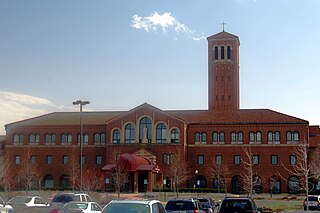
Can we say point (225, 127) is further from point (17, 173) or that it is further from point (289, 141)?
point (17, 173)

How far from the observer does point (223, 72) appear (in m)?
100

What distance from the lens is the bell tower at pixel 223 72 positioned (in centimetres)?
10000

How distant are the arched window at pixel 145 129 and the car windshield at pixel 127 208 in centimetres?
6617

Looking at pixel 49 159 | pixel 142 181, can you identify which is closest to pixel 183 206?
pixel 142 181

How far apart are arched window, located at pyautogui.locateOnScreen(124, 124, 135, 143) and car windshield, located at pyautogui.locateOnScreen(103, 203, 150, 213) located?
66.5m

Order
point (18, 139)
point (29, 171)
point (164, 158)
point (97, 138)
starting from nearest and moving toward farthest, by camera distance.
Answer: point (29, 171)
point (164, 158)
point (97, 138)
point (18, 139)

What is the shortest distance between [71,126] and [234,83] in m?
30.4

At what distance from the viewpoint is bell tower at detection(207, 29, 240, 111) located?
100000mm

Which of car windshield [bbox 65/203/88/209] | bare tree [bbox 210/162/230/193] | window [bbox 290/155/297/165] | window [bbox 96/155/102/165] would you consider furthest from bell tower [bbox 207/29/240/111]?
car windshield [bbox 65/203/88/209]

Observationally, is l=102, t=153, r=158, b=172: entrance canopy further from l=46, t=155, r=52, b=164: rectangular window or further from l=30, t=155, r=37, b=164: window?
l=30, t=155, r=37, b=164: window

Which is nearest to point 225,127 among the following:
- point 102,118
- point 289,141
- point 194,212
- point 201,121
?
point 201,121

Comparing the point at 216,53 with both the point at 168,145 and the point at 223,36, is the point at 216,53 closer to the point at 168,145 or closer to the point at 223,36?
the point at 223,36

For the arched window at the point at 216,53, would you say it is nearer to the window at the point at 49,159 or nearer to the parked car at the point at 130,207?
the window at the point at 49,159

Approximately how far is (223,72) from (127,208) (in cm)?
8633
